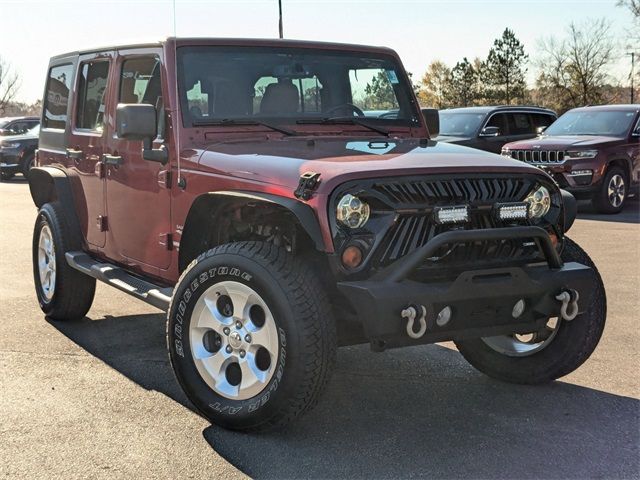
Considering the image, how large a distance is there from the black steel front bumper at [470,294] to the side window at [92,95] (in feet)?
9.28

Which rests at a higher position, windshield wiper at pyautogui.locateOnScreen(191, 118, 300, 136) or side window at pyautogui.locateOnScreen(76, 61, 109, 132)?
side window at pyautogui.locateOnScreen(76, 61, 109, 132)

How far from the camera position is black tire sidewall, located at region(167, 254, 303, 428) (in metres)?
3.63

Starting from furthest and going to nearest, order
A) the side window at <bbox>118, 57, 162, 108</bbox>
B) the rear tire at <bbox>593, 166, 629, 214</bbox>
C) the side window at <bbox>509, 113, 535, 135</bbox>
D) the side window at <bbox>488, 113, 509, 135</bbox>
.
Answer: the side window at <bbox>509, 113, 535, 135</bbox> < the side window at <bbox>488, 113, 509, 135</bbox> < the rear tire at <bbox>593, 166, 629, 214</bbox> < the side window at <bbox>118, 57, 162, 108</bbox>

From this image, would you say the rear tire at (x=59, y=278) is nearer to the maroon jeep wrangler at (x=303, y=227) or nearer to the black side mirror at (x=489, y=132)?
the maroon jeep wrangler at (x=303, y=227)

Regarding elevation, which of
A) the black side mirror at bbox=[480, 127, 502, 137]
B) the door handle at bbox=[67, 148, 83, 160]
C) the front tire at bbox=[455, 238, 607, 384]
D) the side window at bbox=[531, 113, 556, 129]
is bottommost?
the front tire at bbox=[455, 238, 607, 384]

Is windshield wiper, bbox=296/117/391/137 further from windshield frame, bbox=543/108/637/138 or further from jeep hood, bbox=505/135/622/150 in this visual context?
windshield frame, bbox=543/108/637/138

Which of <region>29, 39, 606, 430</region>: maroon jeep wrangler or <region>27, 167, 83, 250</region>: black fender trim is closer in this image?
<region>29, 39, 606, 430</region>: maroon jeep wrangler

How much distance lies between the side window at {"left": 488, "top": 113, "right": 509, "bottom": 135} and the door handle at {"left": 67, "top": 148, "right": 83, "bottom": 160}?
1116 centimetres

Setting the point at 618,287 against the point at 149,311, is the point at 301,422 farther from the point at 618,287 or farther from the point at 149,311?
the point at 618,287

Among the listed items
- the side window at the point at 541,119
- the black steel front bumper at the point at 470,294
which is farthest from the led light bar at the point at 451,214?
the side window at the point at 541,119

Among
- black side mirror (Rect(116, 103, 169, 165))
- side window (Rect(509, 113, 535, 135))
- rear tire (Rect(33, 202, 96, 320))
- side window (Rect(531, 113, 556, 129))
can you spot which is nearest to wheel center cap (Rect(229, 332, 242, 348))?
black side mirror (Rect(116, 103, 169, 165))

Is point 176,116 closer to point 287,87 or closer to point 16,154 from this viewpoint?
point 287,87

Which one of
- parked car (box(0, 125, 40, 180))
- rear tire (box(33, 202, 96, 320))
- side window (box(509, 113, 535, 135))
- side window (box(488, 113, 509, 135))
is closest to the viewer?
rear tire (box(33, 202, 96, 320))

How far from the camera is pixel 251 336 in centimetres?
388
